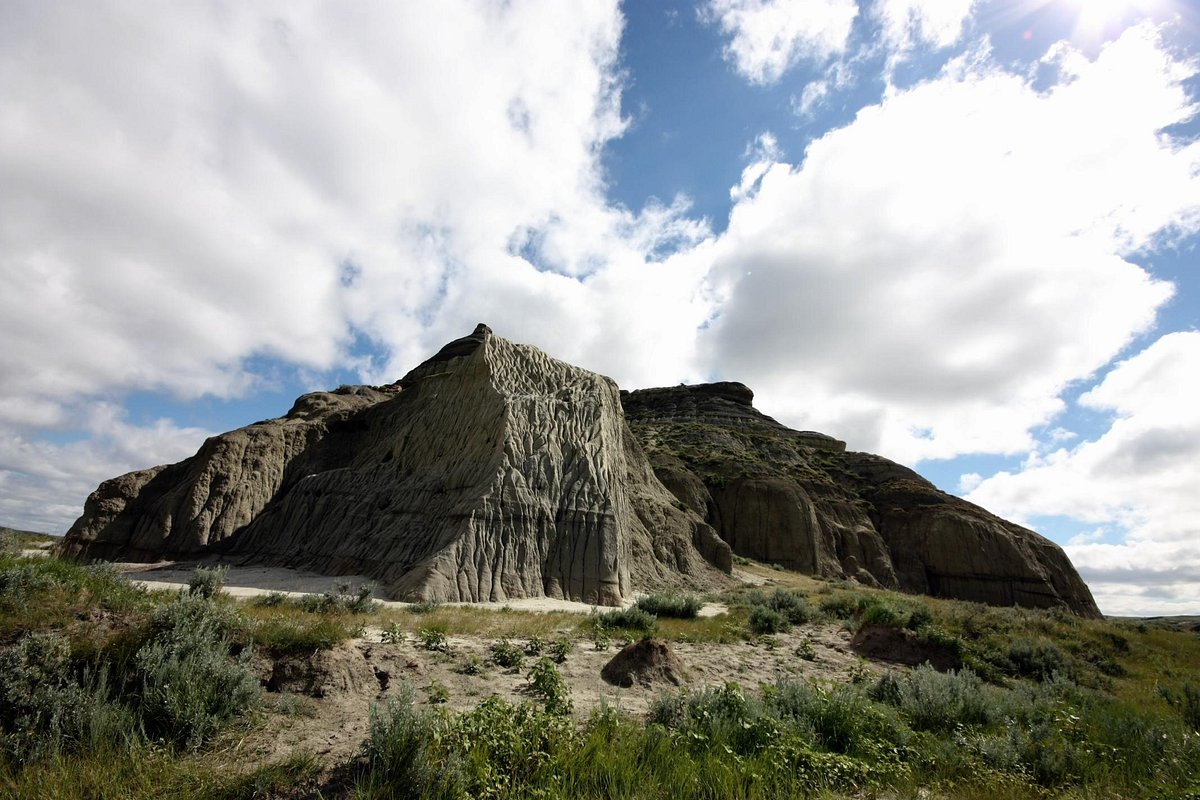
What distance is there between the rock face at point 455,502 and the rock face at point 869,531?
1536cm

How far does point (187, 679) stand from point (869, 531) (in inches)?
2292

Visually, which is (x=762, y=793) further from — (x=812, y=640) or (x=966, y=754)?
(x=812, y=640)

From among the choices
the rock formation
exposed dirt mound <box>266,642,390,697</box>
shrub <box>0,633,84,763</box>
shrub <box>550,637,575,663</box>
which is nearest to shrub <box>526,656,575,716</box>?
shrub <box>550,637,575,663</box>

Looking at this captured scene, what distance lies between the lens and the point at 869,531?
5372cm

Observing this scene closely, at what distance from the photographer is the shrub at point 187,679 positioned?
4770 mm

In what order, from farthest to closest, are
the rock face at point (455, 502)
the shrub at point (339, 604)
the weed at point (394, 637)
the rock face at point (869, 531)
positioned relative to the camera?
the rock face at point (869, 531) → the rock face at point (455, 502) → the shrub at point (339, 604) → the weed at point (394, 637)

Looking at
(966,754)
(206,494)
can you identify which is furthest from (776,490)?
(966,754)

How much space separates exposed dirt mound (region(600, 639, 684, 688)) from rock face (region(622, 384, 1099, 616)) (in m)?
38.8

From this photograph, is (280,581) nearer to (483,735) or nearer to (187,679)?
(187,679)

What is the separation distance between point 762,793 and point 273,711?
4.73m

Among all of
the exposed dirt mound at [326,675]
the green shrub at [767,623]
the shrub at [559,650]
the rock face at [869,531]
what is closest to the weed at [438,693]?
the exposed dirt mound at [326,675]

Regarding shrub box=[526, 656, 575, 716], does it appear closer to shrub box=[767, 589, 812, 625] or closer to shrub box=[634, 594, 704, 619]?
shrub box=[634, 594, 704, 619]

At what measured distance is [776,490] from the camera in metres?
51.0

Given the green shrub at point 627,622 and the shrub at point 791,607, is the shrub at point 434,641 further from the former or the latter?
the shrub at point 791,607
